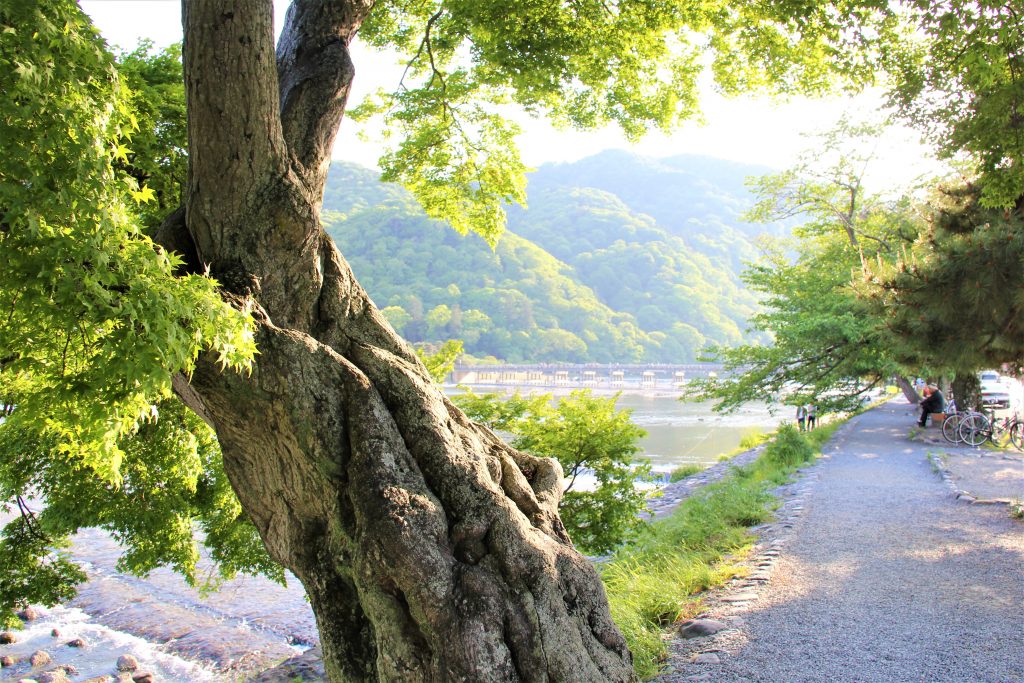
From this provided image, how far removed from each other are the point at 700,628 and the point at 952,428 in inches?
574

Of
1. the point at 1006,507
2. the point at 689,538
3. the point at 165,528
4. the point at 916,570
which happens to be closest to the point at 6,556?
the point at 165,528

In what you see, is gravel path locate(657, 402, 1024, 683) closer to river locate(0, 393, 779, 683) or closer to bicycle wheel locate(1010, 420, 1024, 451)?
river locate(0, 393, 779, 683)

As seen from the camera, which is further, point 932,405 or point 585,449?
point 932,405

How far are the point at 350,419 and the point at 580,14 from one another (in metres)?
5.16

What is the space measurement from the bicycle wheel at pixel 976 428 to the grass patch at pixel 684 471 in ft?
22.1

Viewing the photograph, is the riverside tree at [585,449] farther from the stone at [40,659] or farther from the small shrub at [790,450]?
the small shrub at [790,450]

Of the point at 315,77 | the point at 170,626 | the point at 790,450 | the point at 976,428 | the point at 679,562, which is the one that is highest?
the point at 315,77

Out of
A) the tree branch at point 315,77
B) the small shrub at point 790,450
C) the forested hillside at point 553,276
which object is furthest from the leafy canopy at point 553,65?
the forested hillside at point 553,276

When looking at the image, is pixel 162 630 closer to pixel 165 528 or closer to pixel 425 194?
pixel 165 528

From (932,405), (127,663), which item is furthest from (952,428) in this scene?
(127,663)

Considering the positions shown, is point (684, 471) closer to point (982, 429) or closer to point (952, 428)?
point (952, 428)

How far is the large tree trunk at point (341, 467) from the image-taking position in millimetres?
3502

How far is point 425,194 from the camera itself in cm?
956

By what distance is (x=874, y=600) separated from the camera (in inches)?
251
